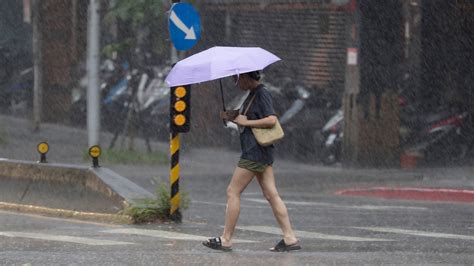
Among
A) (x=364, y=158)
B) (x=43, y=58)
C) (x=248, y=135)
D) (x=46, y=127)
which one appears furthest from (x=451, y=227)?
(x=43, y=58)

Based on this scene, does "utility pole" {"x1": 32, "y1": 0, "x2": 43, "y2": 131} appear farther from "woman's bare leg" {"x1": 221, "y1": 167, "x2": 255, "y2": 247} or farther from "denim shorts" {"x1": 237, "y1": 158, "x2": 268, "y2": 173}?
"denim shorts" {"x1": 237, "y1": 158, "x2": 268, "y2": 173}

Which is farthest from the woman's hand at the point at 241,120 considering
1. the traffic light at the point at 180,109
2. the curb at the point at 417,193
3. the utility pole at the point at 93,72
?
the utility pole at the point at 93,72

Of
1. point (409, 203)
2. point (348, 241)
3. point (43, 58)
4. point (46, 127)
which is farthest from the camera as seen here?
point (43, 58)

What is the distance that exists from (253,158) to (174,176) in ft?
10.9

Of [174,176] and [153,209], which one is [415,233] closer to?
[174,176]

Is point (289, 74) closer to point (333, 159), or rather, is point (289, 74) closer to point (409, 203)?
point (333, 159)

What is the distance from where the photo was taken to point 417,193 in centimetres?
2384

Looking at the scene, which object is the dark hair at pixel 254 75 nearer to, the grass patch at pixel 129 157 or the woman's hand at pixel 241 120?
the woman's hand at pixel 241 120

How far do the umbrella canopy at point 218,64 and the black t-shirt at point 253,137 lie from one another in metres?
0.33

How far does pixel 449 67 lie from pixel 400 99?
72.9 inches

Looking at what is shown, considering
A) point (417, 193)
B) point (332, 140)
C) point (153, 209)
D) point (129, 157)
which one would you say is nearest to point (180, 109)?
point (153, 209)

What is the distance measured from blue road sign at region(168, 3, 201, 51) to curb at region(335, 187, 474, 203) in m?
8.32

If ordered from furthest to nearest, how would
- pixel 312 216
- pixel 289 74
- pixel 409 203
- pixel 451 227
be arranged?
pixel 289 74 < pixel 409 203 < pixel 312 216 < pixel 451 227

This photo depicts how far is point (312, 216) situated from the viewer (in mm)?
18609
